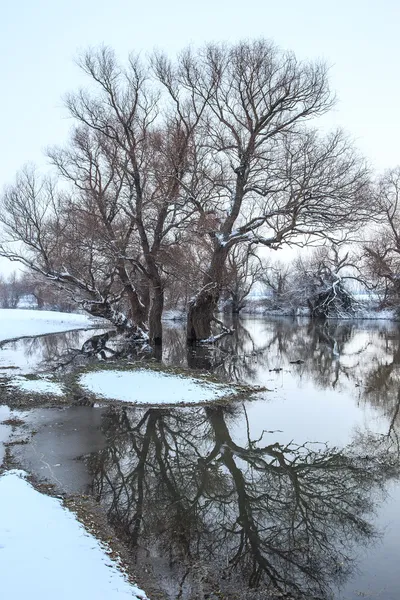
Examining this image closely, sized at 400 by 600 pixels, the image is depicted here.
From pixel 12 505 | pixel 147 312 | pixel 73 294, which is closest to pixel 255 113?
pixel 147 312

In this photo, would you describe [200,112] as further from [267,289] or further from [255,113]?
[267,289]

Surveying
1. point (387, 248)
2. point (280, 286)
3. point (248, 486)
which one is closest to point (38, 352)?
point (248, 486)

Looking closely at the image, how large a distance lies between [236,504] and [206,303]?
57.2ft

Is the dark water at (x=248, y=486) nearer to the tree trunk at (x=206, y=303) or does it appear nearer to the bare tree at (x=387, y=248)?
the tree trunk at (x=206, y=303)

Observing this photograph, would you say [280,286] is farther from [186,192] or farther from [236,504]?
[236,504]

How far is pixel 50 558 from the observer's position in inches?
151

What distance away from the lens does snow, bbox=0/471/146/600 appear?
11.2 ft

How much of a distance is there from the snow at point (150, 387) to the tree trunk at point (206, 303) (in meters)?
9.42

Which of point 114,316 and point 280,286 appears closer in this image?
point 114,316

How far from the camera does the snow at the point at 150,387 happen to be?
10711mm

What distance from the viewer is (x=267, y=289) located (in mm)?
70312

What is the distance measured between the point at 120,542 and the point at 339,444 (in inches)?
190

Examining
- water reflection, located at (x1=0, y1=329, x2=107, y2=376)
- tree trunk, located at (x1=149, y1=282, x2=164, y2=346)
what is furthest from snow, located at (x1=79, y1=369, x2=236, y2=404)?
tree trunk, located at (x1=149, y1=282, x2=164, y2=346)

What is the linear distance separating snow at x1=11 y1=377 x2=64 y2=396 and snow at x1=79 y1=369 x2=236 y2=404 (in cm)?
79
